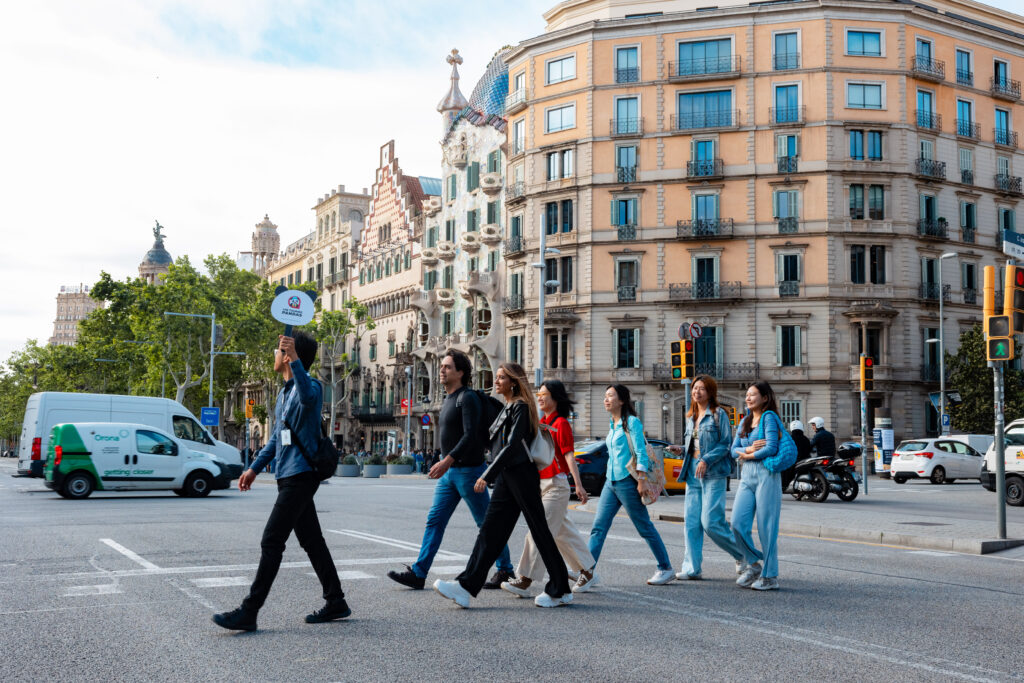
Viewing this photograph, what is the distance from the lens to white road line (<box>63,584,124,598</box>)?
29.1 ft

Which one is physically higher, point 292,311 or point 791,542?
A: point 292,311

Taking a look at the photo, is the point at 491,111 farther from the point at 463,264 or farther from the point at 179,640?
the point at 179,640

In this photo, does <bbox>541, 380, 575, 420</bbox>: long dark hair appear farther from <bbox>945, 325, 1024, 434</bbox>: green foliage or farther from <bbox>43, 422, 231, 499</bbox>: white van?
<bbox>945, 325, 1024, 434</bbox>: green foliage

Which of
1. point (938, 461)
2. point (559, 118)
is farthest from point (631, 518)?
point (559, 118)

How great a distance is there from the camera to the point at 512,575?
933 cm

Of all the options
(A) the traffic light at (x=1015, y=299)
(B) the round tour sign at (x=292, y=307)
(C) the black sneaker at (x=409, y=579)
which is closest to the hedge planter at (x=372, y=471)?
(A) the traffic light at (x=1015, y=299)

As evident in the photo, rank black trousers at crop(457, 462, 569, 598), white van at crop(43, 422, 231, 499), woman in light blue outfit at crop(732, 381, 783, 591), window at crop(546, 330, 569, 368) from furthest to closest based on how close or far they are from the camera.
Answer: window at crop(546, 330, 569, 368) < white van at crop(43, 422, 231, 499) < woman in light blue outfit at crop(732, 381, 783, 591) < black trousers at crop(457, 462, 569, 598)

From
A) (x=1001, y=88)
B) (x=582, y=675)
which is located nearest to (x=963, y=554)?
(x=582, y=675)

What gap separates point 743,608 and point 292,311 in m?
4.08

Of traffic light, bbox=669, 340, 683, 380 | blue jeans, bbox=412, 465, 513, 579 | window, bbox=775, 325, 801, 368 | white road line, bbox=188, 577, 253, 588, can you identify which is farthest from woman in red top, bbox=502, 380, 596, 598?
window, bbox=775, 325, 801, 368

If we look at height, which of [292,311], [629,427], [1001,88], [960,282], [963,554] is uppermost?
[1001,88]

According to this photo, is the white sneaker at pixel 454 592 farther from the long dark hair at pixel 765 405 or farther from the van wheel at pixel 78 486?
the van wheel at pixel 78 486

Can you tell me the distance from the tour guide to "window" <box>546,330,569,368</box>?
4665cm

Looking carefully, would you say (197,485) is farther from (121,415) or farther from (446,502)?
(446,502)
